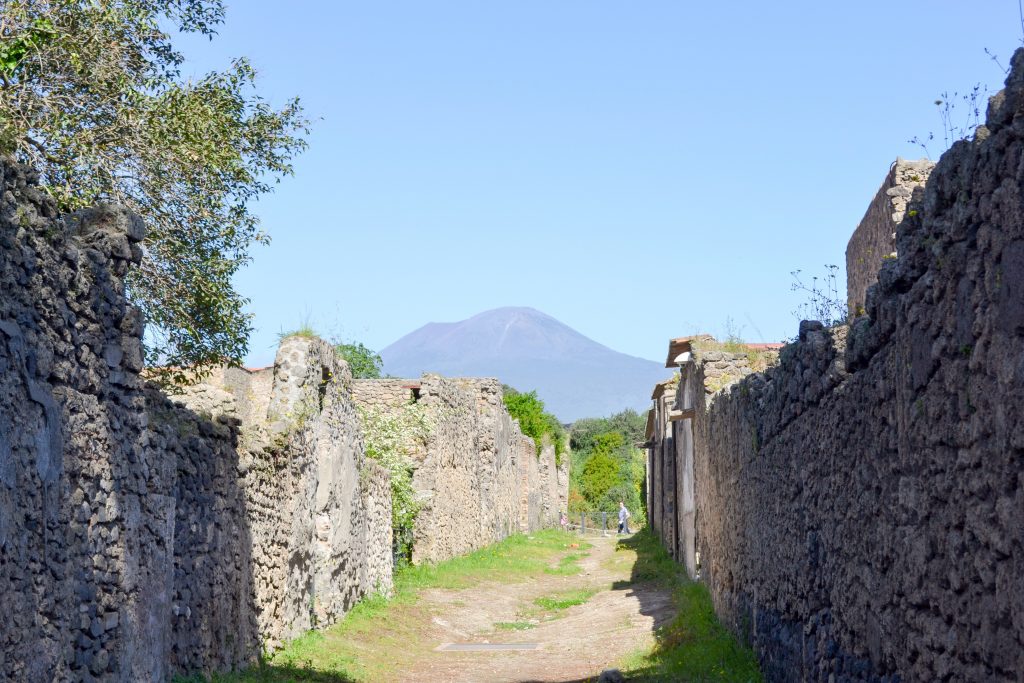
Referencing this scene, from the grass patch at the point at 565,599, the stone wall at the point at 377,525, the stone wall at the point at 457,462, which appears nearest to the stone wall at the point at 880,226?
the grass patch at the point at 565,599

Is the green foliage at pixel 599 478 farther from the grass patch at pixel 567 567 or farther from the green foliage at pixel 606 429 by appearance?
the grass patch at pixel 567 567

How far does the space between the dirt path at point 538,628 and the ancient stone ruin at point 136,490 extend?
1.46 m

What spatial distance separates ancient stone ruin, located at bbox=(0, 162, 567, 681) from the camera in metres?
5.94

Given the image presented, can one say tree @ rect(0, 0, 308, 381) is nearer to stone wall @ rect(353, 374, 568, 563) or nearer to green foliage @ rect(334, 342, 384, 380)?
stone wall @ rect(353, 374, 568, 563)

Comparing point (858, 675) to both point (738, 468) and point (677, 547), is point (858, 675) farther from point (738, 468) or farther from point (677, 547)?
point (677, 547)

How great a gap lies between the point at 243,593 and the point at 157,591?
10.6 ft

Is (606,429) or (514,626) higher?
(606,429)

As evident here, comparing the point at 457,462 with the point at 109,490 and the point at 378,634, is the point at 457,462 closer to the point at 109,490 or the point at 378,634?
the point at 378,634

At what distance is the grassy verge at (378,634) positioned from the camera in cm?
1153

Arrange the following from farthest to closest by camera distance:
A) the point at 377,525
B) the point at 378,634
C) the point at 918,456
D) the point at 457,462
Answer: the point at 457,462, the point at 377,525, the point at 378,634, the point at 918,456

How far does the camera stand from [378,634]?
581 inches

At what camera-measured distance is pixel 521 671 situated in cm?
1223

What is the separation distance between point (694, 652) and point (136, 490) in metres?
6.41

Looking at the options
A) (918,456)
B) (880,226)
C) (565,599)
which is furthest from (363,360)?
(918,456)
